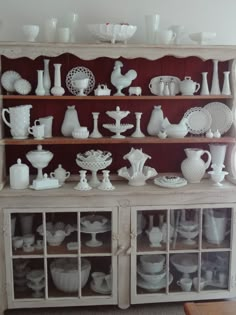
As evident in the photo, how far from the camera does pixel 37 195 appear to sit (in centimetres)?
246

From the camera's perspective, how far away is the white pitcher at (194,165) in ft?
8.78

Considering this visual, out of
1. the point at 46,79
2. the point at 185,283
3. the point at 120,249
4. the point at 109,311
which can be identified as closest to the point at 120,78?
the point at 46,79

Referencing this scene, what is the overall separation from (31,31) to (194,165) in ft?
4.02

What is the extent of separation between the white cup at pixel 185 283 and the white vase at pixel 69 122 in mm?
1098

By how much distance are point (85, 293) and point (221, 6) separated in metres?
1.94

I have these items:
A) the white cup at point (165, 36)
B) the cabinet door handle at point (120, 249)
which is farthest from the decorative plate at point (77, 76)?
the cabinet door handle at point (120, 249)

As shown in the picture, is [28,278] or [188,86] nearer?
[28,278]

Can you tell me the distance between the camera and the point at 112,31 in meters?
2.51

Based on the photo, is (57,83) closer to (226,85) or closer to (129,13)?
(129,13)

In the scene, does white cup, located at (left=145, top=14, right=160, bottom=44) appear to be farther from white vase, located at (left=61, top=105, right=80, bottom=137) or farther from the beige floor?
the beige floor

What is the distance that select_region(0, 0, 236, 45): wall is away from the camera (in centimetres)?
270

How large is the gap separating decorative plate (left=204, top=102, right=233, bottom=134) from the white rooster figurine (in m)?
0.52

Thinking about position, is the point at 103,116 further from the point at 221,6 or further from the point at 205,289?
the point at 205,289

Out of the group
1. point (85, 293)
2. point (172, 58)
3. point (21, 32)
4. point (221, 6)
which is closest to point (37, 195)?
point (85, 293)
